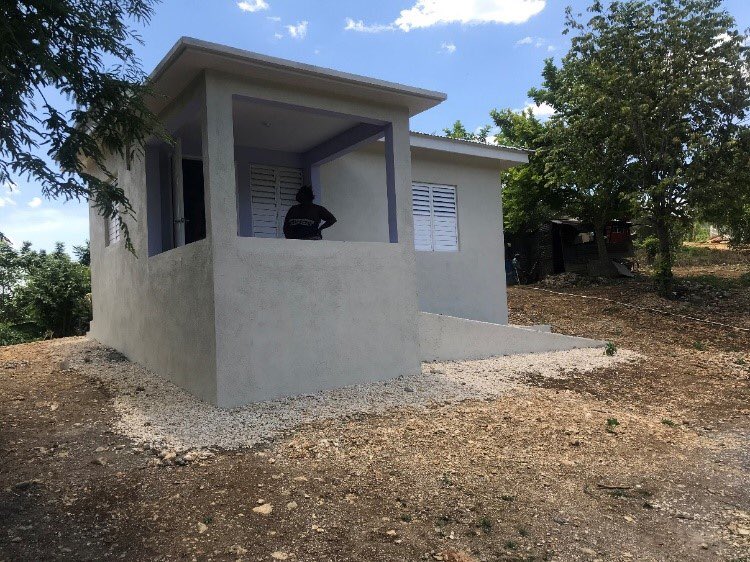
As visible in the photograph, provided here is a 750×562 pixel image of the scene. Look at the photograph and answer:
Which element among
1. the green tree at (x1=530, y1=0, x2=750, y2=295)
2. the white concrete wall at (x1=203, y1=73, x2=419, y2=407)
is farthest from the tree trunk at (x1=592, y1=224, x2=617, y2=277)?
the white concrete wall at (x1=203, y1=73, x2=419, y2=407)

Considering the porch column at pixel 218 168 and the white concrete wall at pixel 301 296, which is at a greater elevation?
the porch column at pixel 218 168

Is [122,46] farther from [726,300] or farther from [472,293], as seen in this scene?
[726,300]

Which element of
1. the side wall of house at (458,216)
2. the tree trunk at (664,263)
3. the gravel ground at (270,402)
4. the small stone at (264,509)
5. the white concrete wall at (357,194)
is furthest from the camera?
the tree trunk at (664,263)

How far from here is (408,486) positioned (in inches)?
168

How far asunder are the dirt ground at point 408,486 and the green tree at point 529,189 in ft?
47.7

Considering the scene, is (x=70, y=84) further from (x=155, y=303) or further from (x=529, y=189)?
(x=529, y=189)

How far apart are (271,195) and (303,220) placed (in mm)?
1930

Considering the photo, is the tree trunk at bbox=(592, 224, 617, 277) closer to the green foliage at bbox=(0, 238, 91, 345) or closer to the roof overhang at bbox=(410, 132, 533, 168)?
the roof overhang at bbox=(410, 132, 533, 168)

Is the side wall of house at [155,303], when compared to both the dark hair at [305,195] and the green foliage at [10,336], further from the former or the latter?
the green foliage at [10,336]

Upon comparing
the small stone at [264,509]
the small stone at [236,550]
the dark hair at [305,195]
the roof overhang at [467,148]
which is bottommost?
the small stone at [236,550]

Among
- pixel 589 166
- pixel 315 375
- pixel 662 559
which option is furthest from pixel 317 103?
pixel 589 166

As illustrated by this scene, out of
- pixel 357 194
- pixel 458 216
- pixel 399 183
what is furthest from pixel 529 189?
pixel 399 183

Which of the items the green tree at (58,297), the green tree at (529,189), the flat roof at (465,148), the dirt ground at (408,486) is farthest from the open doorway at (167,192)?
the green tree at (529,189)

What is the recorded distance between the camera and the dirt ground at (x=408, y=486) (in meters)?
3.45
